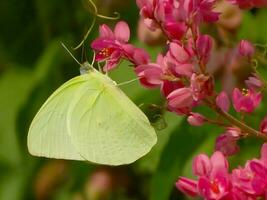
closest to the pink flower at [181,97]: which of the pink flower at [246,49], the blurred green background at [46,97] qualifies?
the pink flower at [246,49]

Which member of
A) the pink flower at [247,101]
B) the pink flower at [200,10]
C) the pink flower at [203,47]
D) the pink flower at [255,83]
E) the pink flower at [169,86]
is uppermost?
the pink flower at [200,10]

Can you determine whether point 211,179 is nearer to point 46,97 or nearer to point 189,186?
point 189,186

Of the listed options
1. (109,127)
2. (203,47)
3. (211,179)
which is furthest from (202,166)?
(109,127)

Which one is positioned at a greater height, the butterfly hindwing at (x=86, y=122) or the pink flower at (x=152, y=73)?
the pink flower at (x=152, y=73)

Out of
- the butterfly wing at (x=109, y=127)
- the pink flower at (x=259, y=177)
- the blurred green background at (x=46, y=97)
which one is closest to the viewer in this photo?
the pink flower at (x=259, y=177)

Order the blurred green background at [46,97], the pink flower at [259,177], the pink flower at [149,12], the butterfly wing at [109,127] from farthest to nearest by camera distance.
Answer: the blurred green background at [46,97]
the butterfly wing at [109,127]
the pink flower at [149,12]
the pink flower at [259,177]

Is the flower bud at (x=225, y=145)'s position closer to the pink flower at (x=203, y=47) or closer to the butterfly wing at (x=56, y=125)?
the pink flower at (x=203, y=47)

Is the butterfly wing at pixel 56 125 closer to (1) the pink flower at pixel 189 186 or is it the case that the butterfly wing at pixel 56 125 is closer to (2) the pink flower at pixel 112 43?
(2) the pink flower at pixel 112 43

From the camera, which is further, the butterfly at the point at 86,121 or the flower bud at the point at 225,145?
the butterfly at the point at 86,121
